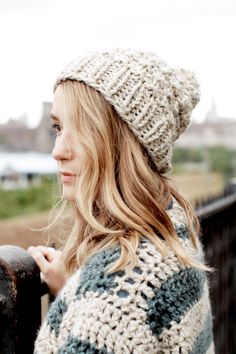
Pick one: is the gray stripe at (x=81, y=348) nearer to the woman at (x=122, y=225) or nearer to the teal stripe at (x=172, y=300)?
the woman at (x=122, y=225)

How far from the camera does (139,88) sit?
5.86 ft

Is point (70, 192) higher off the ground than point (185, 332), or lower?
higher

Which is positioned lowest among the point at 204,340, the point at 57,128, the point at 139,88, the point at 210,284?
the point at 210,284

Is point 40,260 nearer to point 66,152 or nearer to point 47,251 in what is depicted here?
point 47,251

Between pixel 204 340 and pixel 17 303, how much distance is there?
0.53m

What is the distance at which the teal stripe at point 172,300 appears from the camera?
1.54 m

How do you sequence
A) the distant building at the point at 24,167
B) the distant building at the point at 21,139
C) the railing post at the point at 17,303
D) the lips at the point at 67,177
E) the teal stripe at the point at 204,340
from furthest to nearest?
the distant building at the point at 21,139 → the distant building at the point at 24,167 → the lips at the point at 67,177 → the teal stripe at the point at 204,340 → the railing post at the point at 17,303

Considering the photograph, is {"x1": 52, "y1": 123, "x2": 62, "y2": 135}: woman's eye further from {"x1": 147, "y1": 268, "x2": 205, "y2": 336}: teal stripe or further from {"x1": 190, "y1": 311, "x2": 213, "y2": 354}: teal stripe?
{"x1": 190, "y1": 311, "x2": 213, "y2": 354}: teal stripe

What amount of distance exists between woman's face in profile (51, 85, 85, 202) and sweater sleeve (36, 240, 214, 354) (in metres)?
0.25

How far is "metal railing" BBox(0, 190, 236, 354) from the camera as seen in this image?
58.0 inches

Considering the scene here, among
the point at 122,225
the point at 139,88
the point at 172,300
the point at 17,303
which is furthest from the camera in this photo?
the point at 139,88

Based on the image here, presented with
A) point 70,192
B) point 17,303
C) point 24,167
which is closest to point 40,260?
point 70,192

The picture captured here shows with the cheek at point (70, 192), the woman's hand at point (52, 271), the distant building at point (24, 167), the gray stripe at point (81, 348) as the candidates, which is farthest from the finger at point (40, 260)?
the distant building at point (24, 167)

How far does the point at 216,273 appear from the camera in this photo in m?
3.84
